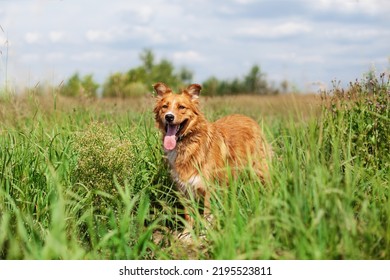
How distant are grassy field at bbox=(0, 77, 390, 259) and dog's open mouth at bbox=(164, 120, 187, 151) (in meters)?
0.30

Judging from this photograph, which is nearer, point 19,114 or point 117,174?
point 117,174

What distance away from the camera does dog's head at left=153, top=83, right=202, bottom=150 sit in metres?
5.77

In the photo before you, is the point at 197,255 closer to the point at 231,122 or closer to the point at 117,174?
the point at 117,174

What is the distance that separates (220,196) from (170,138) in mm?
1133

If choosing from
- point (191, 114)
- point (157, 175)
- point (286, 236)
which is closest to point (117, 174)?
point (157, 175)

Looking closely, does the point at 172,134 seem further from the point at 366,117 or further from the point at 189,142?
the point at 366,117

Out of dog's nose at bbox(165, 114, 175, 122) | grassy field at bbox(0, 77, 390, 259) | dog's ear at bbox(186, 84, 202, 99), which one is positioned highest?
dog's ear at bbox(186, 84, 202, 99)

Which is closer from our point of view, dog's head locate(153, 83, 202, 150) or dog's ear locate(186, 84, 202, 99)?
dog's head locate(153, 83, 202, 150)

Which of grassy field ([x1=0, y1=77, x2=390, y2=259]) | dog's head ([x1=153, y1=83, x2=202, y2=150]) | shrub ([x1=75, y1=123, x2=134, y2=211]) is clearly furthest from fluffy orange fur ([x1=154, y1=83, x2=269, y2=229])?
shrub ([x1=75, y1=123, x2=134, y2=211])

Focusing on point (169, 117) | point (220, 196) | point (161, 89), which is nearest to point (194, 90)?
point (161, 89)

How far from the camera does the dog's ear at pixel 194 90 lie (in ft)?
19.6

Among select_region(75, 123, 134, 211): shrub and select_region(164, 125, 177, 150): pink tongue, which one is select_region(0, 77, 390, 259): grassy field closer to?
select_region(75, 123, 134, 211): shrub

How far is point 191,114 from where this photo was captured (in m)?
5.88

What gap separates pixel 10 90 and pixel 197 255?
348cm
